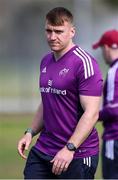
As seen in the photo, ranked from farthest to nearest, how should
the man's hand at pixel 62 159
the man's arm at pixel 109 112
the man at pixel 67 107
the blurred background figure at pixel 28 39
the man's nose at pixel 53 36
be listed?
the blurred background figure at pixel 28 39 < the man's arm at pixel 109 112 < the man's nose at pixel 53 36 < the man at pixel 67 107 < the man's hand at pixel 62 159

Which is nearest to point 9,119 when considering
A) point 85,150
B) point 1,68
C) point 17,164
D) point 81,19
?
point 81,19

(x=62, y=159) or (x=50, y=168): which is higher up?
(x=62, y=159)

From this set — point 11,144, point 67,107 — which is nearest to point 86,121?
point 67,107

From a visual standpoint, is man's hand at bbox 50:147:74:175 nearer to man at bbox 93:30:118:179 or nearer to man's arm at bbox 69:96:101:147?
man's arm at bbox 69:96:101:147

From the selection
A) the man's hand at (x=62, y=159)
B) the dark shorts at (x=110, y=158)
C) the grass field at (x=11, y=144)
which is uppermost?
the man's hand at (x=62, y=159)

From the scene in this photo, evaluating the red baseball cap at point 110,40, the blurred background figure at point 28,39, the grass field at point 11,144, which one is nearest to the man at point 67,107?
the red baseball cap at point 110,40

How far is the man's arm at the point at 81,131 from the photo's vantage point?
5.86m

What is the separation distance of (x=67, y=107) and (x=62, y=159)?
45cm

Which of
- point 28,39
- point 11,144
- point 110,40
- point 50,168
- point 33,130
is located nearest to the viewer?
point 50,168

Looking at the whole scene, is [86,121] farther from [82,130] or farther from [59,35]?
[59,35]

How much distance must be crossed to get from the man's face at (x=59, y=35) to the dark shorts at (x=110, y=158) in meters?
1.25

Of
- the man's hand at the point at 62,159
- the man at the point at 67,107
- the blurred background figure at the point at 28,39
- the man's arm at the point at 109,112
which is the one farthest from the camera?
the blurred background figure at the point at 28,39

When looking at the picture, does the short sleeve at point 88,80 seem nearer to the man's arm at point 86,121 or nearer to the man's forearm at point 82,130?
the man's arm at point 86,121

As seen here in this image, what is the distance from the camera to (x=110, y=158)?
7059 millimetres
